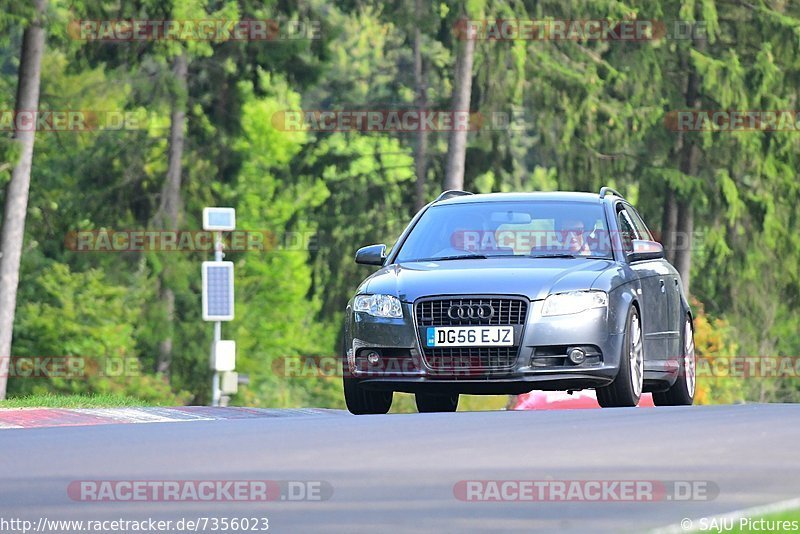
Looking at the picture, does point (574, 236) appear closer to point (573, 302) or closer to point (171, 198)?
point (573, 302)

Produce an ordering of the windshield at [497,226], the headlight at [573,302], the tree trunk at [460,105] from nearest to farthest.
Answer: the headlight at [573,302], the windshield at [497,226], the tree trunk at [460,105]

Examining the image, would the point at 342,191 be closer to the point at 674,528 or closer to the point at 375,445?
the point at 375,445

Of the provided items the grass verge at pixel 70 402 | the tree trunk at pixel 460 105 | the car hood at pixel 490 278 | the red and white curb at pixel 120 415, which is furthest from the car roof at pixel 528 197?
the tree trunk at pixel 460 105

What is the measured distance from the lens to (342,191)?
50.3 meters

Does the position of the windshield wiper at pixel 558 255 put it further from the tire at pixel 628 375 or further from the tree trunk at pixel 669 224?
the tree trunk at pixel 669 224

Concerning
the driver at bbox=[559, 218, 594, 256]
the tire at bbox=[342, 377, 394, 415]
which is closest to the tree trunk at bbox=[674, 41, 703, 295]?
the driver at bbox=[559, 218, 594, 256]

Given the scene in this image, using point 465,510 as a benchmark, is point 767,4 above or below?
above

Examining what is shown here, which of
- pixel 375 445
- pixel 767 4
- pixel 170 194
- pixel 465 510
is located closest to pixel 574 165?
pixel 767 4

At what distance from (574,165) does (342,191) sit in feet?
26.4

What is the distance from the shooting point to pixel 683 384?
1764 centimetres

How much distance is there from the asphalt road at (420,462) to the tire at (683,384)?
2510 mm

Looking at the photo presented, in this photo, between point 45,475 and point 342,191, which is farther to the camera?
point 342,191

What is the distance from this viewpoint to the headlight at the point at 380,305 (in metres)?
15.2

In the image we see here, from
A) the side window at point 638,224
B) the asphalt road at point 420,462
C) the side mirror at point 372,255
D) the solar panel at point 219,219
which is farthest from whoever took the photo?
the solar panel at point 219,219
